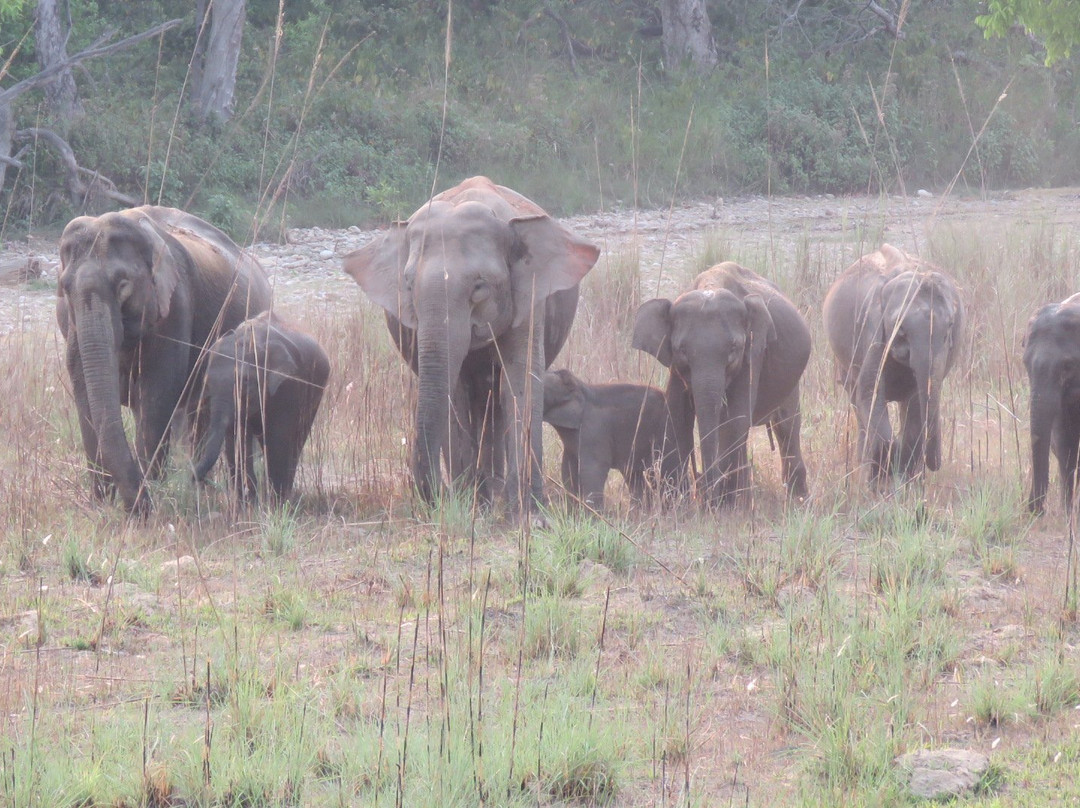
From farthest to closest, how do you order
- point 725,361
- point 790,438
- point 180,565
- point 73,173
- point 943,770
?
point 73,173
point 790,438
point 725,361
point 180,565
point 943,770

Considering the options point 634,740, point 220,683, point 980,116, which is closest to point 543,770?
point 634,740

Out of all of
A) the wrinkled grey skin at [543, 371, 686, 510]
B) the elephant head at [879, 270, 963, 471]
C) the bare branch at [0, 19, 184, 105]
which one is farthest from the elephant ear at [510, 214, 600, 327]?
the bare branch at [0, 19, 184, 105]

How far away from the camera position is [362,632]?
16.6 feet

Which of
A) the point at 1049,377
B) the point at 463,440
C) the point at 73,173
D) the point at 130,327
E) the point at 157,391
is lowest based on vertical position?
the point at 463,440

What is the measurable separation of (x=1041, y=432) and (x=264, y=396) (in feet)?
11.8

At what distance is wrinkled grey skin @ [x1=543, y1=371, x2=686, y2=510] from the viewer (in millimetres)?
7480

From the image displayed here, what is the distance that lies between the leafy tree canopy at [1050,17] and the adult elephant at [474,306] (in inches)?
264

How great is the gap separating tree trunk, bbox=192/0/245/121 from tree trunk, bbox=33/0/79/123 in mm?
2079

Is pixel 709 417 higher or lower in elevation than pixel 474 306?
lower

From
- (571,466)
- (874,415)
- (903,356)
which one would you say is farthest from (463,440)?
(903,356)

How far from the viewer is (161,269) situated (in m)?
6.76

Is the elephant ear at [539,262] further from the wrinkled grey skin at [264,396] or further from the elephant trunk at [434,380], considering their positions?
the wrinkled grey skin at [264,396]

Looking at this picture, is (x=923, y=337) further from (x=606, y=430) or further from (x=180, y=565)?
(x=180, y=565)

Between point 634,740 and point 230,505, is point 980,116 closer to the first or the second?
point 230,505
